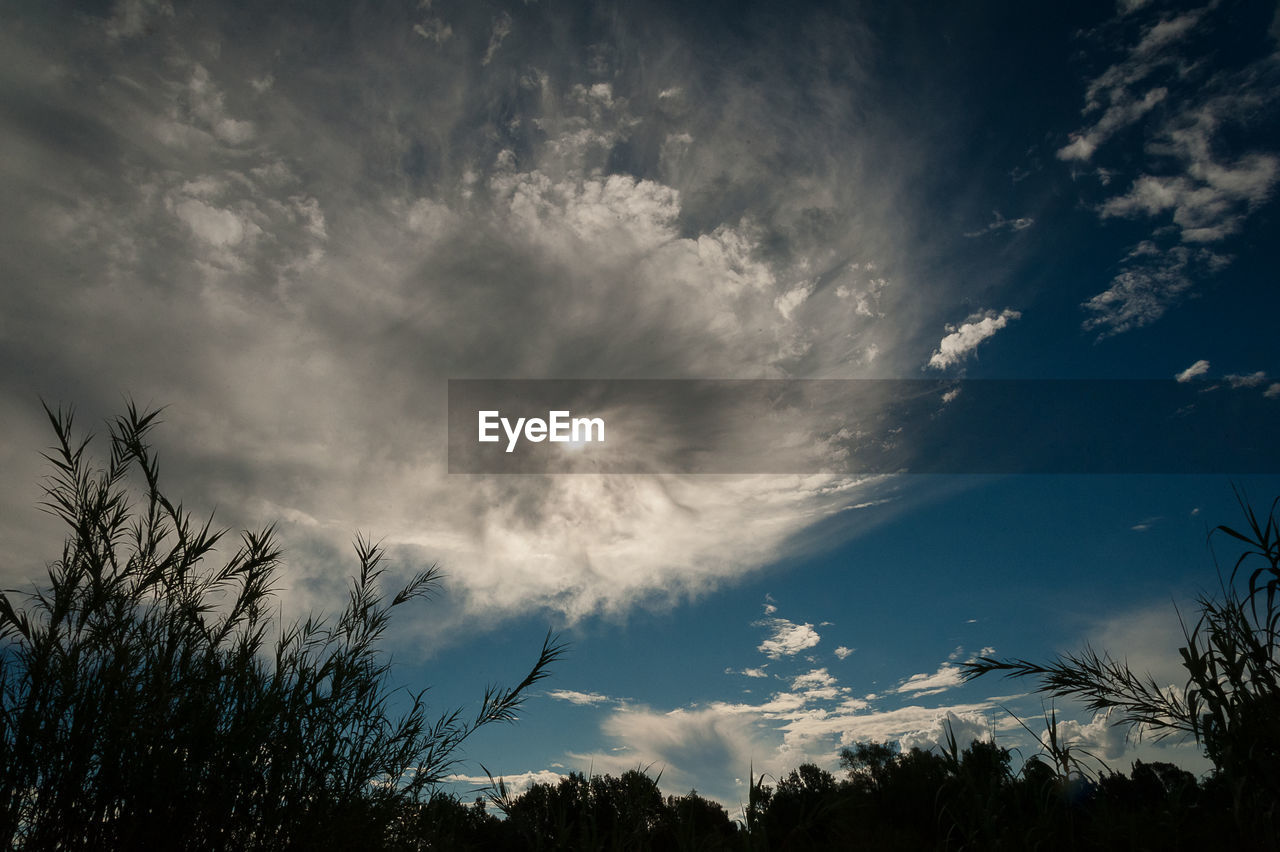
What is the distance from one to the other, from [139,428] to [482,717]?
2624mm

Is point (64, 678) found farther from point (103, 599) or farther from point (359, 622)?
point (359, 622)

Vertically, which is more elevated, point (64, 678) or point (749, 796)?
point (64, 678)

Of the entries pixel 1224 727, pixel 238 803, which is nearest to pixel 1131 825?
pixel 1224 727

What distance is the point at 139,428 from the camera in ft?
12.1

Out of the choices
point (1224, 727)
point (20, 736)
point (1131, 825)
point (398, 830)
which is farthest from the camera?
point (398, 830)

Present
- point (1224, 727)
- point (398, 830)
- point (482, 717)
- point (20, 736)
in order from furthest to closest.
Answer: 1. point (482, 717)
2. point (398, 830)
3. point (1224, 727)
4. point (20, 736)

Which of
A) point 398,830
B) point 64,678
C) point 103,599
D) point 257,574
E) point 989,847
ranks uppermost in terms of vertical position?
point 257,574

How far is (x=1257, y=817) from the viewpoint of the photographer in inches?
128

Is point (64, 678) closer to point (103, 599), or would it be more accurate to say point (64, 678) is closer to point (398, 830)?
point (103, 599)

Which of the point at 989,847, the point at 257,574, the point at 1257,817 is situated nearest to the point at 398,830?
the point at 257,574

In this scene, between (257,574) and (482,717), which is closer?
(257,574)

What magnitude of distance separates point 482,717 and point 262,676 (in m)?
1.39

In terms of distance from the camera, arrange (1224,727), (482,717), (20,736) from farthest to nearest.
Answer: (482,717) < (1224,727) < (20,736)

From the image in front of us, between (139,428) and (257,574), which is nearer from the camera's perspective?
(139,428)
